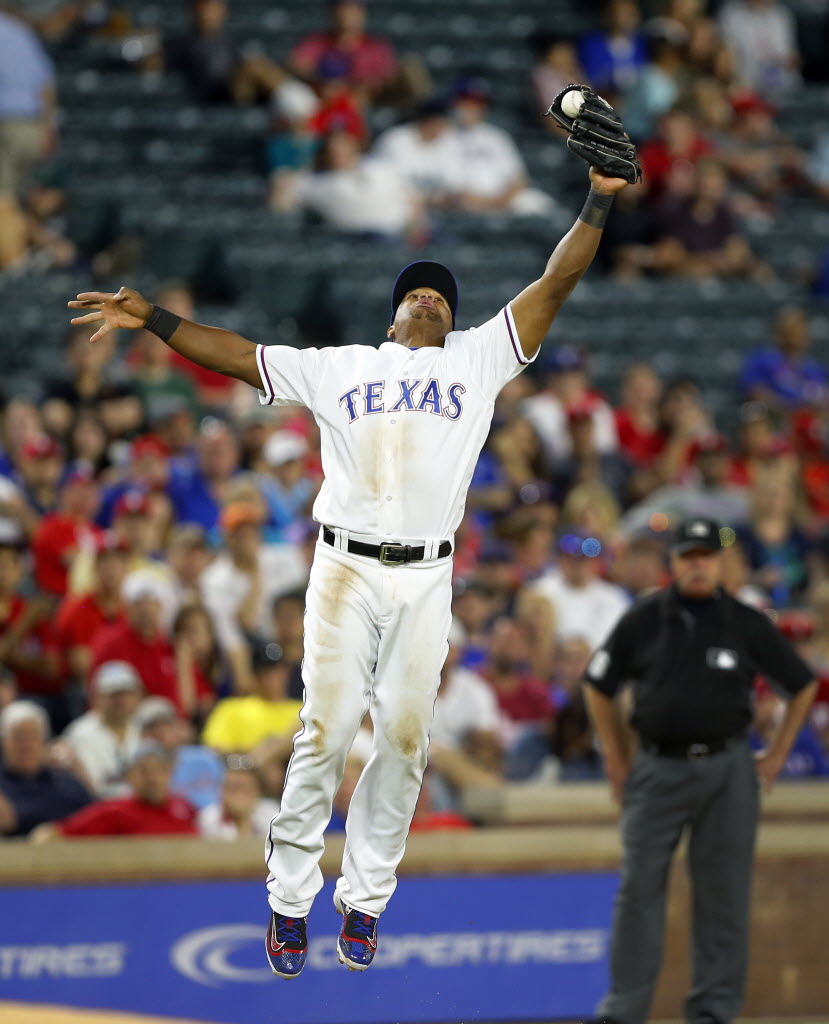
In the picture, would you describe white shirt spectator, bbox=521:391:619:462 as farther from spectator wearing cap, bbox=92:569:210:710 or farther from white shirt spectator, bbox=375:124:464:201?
spectator wearing cap, bbox=92:569:210:710

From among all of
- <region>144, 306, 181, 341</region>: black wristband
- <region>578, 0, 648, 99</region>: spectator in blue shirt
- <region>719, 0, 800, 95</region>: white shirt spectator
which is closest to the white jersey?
<region>144, 306, 181, 341</region>: black wristband

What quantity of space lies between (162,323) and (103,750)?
388 cm

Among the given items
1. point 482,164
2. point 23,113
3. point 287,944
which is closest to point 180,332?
point 287,944

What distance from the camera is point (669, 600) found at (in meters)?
7.76

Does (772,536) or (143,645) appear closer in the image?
(143,645)

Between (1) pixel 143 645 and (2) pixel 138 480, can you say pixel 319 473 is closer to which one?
(2) pixel 138 480

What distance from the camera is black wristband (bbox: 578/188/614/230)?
5680 millimetres

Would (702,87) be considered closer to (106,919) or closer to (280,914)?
(106,919)

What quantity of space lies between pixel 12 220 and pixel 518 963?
667 centimetres

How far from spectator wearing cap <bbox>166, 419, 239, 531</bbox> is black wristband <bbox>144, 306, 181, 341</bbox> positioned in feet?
16.6

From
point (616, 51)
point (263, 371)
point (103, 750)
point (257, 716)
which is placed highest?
point (616, 51)

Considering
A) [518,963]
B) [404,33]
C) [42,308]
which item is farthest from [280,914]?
[404,33]

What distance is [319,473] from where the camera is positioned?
37.9 ft

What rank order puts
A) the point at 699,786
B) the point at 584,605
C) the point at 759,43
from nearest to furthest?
the point at 699,786, the point at 584,605, the point at 759,43
